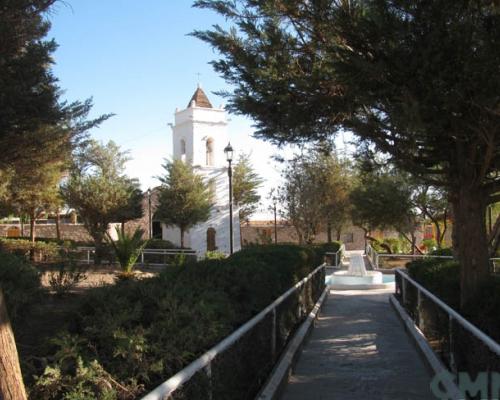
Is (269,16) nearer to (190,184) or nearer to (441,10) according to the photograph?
(441,10)

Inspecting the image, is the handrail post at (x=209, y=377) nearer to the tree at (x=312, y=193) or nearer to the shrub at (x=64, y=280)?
the shrub at (x=64, y=280)

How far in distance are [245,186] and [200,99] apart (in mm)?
12335

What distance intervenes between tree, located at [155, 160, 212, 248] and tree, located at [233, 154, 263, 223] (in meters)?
13.8

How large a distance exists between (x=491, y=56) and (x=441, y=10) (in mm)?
661

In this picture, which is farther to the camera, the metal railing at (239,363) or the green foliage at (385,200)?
the green foliage at (385,200)

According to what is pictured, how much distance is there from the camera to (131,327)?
418 cm

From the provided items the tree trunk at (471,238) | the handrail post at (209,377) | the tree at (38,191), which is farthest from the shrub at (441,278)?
the tree at (38,191)

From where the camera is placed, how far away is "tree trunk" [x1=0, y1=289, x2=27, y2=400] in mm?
2594

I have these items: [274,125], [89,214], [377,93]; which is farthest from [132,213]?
[377,93]

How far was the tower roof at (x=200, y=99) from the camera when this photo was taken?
4041cm

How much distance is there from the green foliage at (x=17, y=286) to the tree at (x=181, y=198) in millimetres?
25973

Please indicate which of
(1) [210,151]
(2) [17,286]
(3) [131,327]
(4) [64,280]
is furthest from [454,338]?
(1) [210,151]

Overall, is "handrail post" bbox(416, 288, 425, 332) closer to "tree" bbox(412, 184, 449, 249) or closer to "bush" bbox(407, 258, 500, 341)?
"bush" bbox(407, 258, 500, 341)

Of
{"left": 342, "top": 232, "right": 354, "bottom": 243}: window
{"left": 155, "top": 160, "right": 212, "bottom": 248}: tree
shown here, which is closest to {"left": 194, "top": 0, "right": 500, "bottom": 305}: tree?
{"left": 155, "top": 160, "right": 212, "bottom": 248}: tree
